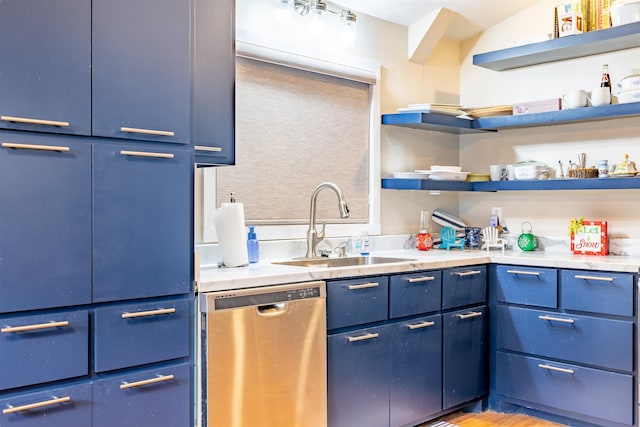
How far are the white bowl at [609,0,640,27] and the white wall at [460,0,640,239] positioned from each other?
266 millimetres

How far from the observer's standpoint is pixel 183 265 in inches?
80.7

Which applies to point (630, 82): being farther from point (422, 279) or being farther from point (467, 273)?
point (422, 279)

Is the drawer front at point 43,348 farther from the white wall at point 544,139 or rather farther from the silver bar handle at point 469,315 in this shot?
the white wall at point 544,139

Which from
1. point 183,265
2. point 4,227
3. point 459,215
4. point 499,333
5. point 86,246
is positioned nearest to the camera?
point 4,227

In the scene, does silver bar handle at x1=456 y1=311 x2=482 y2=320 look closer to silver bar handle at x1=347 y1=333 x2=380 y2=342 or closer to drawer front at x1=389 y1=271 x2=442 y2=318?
drawer front at x1=389 y1=271 x2=442 y2=318

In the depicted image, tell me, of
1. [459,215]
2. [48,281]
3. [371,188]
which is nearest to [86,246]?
[48,281]

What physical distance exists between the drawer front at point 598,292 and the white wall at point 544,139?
63cm

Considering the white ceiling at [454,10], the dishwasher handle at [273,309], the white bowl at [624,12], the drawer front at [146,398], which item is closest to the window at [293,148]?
the white ceiling at [454,10]

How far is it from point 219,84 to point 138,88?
0.50m

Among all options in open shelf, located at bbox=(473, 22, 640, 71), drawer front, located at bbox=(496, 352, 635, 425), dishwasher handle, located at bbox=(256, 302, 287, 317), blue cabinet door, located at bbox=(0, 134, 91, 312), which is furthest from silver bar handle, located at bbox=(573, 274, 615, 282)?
blue cabinet door, located at bbox=(0, 134, 91, 312)

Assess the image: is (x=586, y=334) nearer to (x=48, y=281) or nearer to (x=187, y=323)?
(x=187, y=323)

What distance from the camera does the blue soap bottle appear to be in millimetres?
2783

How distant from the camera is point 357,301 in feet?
8.50

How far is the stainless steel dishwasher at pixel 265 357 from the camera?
6.89ft
